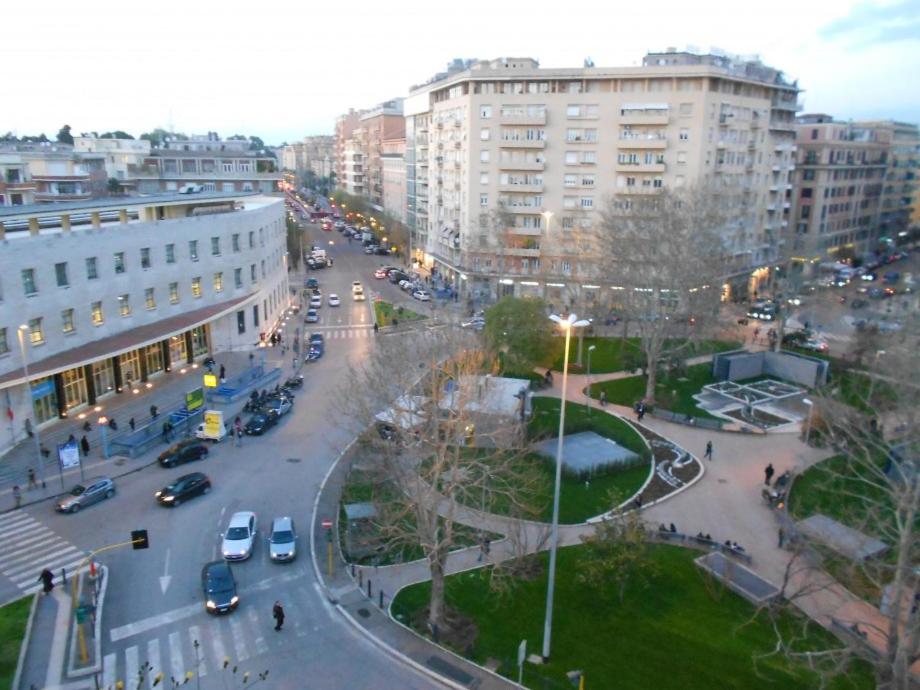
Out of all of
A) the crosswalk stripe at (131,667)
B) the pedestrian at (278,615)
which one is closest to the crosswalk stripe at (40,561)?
the crosswalk stripe at (131,667)

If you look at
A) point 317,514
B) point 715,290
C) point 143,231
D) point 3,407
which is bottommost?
point 317,514

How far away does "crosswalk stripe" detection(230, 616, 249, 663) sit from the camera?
18594 mm

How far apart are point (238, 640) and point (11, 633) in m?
6.12

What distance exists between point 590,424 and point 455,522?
12.0 metres

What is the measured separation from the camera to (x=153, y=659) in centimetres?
1830

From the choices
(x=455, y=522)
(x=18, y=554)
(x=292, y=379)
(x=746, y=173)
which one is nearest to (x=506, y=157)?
(x=746, y=173)

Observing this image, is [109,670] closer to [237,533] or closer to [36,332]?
[237,533]

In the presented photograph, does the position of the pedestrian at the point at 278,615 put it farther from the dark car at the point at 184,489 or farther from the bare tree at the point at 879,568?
the bare tree at the point at 879,568

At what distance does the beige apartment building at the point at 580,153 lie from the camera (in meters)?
59.6

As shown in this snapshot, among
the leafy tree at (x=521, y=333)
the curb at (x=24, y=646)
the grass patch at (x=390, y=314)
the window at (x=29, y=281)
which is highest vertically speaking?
the window at (x=29, y=281)

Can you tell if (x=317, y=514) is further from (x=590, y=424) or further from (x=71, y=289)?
(x=71, y=289)

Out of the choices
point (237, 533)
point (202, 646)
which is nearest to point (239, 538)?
point (237, 533)

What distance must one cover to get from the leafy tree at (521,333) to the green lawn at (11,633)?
24873 millimetres

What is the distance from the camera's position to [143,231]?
3991 centimetres
